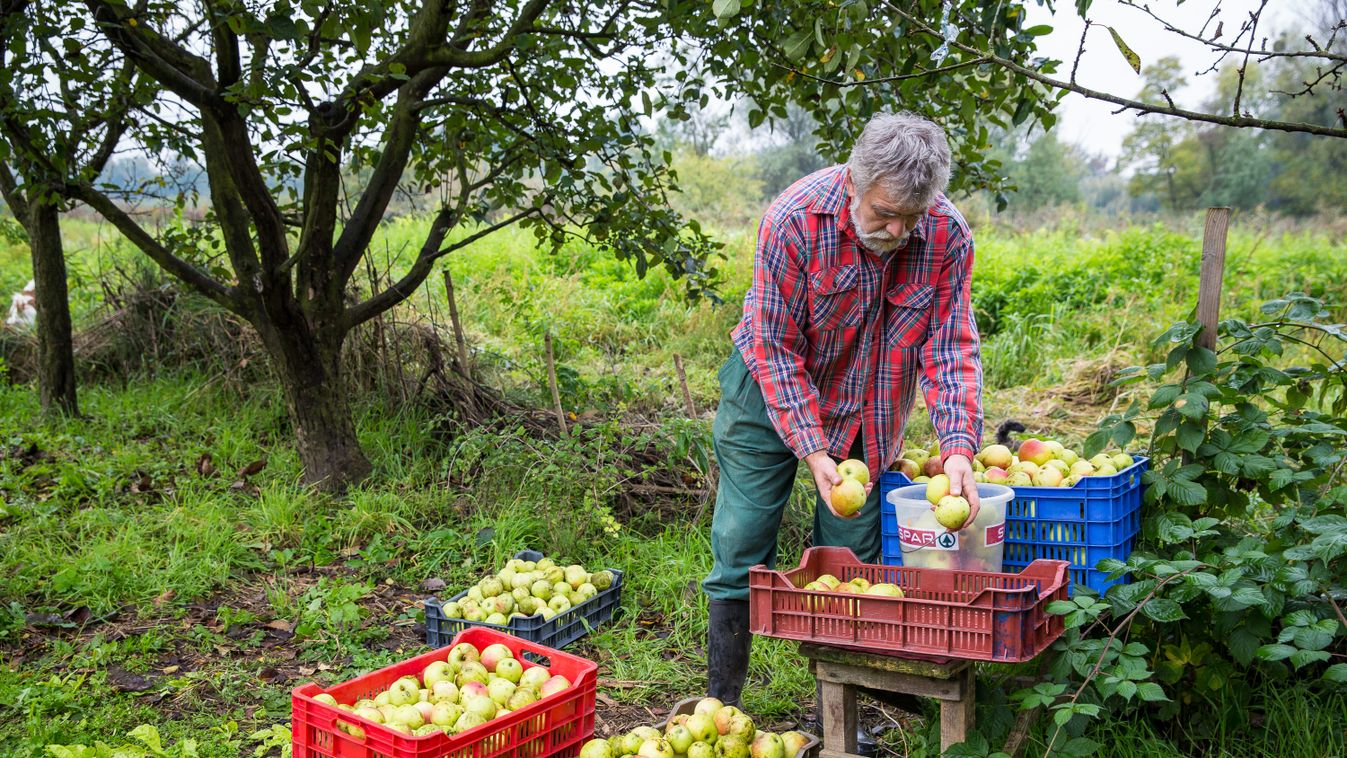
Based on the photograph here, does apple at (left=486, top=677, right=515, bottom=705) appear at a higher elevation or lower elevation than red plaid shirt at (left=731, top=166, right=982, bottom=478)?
lower

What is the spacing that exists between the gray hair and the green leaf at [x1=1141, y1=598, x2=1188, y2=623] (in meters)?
1.22

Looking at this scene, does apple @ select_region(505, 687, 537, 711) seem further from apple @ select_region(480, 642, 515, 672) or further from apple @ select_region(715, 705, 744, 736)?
apple @ select_region(715, 705, 744, 736)

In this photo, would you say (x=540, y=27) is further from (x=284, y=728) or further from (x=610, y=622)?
(x=284, y=728)

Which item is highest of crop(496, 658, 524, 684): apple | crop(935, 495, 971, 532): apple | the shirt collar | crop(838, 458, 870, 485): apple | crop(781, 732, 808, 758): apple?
the shirt collar

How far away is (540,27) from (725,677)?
3.14 meters

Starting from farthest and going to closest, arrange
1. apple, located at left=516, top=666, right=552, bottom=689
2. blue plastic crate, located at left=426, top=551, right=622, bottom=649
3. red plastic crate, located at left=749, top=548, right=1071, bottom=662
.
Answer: blue plastic crate, located at left=426, top=551, right=622, bottom=649 < apple, located at left=516, top=666, right=552, bottom=689 < red plastic crate, located at left=749, top=548, right=1071, bottom=662

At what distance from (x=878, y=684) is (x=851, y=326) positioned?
1051 mm

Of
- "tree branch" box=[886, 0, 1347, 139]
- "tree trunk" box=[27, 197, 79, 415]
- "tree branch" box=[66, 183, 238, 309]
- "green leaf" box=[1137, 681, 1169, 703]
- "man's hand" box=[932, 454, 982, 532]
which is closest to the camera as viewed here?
"tree branch" box=[886, 0, 1347, 139]

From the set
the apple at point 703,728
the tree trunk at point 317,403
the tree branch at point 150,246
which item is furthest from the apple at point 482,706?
the tree branch at point 150,246

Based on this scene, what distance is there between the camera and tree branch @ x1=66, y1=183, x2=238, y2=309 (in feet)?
16.8

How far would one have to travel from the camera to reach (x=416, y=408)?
6.42 metres

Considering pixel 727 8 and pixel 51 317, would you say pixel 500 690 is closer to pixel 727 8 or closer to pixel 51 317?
pixel 727 8

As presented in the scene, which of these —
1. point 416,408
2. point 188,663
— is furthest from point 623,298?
point 188,663

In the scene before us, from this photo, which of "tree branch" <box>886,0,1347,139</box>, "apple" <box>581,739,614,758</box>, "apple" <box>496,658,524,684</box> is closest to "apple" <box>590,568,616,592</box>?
"apple" <box>496,658,524,684</box>
